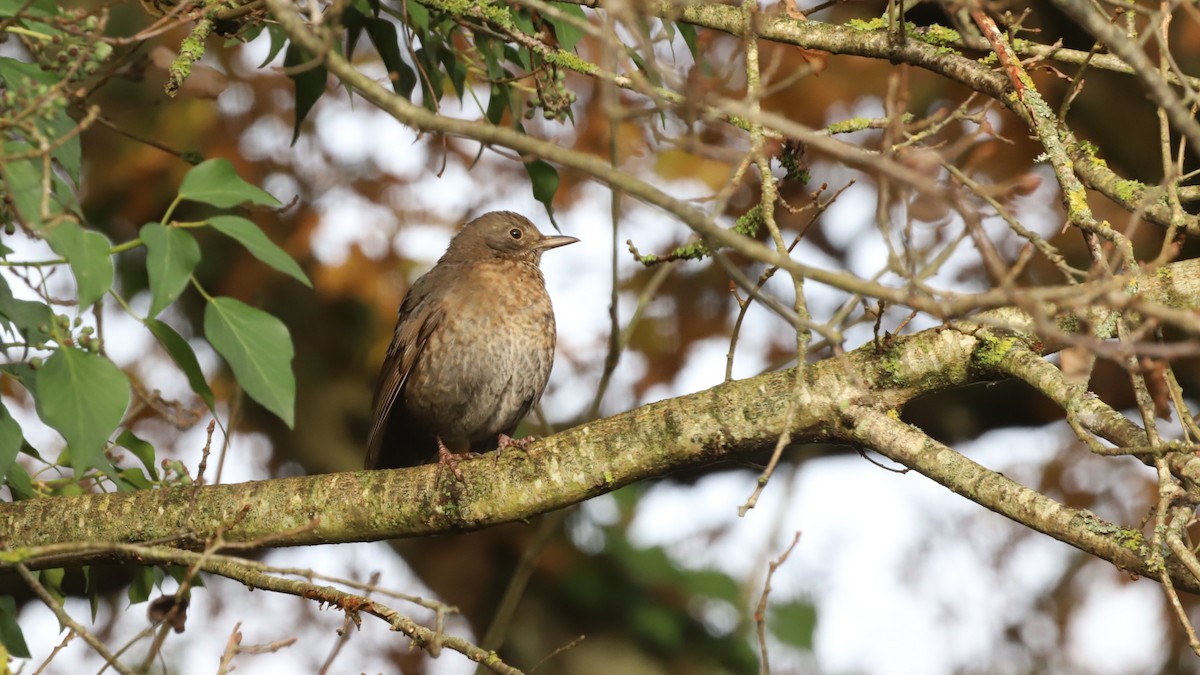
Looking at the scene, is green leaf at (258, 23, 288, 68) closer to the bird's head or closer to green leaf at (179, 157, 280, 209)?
green leaf at (179, 157, 280, 209)

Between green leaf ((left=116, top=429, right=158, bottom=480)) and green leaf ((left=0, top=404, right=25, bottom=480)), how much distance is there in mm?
576

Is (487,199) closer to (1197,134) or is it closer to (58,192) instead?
(58,192)

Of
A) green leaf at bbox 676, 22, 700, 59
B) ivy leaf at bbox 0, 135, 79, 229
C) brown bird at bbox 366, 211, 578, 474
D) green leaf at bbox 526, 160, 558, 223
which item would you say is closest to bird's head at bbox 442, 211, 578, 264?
brown bird at bbox 366, 211, 578, 474

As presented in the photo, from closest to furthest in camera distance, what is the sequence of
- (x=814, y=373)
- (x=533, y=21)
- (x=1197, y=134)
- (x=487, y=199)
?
(x=1197, y=134)
(x=814, y=373)
(x=533, y=21)
(x=487, y=199)

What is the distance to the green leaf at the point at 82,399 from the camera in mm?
2422

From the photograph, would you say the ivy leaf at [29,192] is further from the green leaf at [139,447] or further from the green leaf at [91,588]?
the green leaf at [91,588]

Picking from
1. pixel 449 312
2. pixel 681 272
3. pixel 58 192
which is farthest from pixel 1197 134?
pixel 681 272

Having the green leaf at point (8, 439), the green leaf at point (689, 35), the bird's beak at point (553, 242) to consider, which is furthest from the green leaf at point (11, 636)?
the bird's beak at point (553, 242)

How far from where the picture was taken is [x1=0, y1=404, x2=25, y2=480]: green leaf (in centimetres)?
292

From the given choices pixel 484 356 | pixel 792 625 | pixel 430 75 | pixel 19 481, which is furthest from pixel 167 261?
pixel 792 625

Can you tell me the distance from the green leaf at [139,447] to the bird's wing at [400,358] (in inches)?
56.4

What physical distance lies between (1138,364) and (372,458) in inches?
132

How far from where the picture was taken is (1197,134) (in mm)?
2031

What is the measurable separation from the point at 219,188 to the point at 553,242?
3.34 meters
